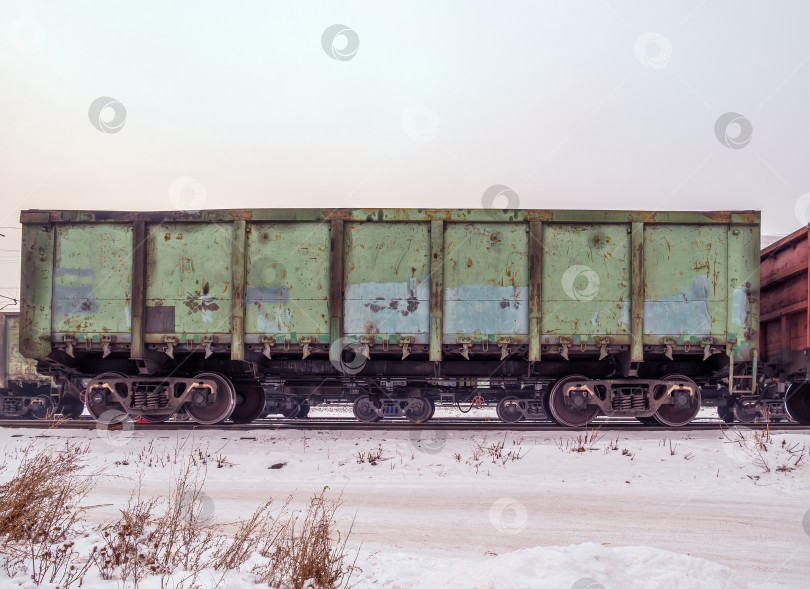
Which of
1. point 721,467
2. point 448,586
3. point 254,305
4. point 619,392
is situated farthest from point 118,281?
point 721,467

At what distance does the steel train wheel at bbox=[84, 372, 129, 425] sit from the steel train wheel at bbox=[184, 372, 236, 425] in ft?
3.88

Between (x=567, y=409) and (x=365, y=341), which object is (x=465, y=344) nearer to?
(x=365, y=341)

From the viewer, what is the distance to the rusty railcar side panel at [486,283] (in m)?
9.03

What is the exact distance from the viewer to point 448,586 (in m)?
3.75

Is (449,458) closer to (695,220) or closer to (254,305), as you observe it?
(254,305)

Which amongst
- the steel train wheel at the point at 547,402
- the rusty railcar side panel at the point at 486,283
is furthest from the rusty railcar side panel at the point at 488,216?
the steel train wheel at the point at 547,402

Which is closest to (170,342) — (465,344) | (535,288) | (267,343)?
(267,343)

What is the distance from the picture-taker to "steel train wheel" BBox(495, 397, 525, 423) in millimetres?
10188

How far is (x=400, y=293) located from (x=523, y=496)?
410 centimetres

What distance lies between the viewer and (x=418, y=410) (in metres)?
9.99

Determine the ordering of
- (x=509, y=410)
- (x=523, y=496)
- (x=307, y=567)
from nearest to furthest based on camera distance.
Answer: (x=307, y=567) → (x=523, y=496) → (x=509, y=410)

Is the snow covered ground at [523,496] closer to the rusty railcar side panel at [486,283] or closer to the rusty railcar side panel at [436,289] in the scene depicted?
the rusty railcar side panel at [436,289]

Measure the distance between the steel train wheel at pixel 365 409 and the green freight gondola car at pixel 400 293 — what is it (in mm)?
760

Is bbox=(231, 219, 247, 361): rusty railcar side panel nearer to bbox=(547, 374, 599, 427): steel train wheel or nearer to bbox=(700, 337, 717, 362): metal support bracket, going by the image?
bbox=(547, 374, 599, 427): steel train wheel
